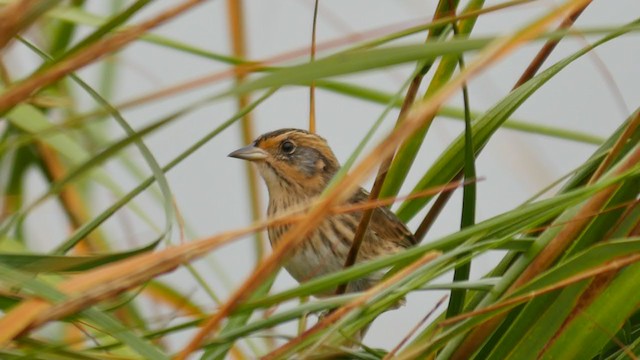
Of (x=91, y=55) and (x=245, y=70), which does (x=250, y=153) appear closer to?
(x=245, y=70)

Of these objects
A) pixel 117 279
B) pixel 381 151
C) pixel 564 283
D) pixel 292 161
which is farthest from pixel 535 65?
pixel 292 161

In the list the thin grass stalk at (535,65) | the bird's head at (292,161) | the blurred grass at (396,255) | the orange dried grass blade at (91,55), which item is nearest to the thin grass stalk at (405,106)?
the blurred grass at (396,255)

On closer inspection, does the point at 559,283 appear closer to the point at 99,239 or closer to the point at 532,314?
the point at 532,314

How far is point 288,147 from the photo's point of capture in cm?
327

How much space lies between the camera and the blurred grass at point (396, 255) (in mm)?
1354

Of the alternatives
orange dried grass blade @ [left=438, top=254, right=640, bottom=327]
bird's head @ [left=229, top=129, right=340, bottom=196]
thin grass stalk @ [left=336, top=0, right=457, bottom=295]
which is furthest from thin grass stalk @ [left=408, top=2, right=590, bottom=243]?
bird's head @ [left=229, top=129, right=340, bottom=196]

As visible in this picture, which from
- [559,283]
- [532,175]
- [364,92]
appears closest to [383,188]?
[364,92]

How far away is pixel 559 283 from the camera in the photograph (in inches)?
62.1

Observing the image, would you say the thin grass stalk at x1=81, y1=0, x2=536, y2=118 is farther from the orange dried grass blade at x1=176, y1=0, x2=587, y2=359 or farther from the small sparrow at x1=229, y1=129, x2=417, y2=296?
the small sparrow at x1=229, y1=129, x2=417, y2=296

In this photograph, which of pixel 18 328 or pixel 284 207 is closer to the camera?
pixel 18 328

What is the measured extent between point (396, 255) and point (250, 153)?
62.0 inches

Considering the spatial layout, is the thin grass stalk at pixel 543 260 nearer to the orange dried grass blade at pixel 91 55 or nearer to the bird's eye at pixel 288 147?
the orange dried grass blade at pixel 91 55

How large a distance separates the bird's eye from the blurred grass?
3.41 ft

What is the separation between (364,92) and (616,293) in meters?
0.73
